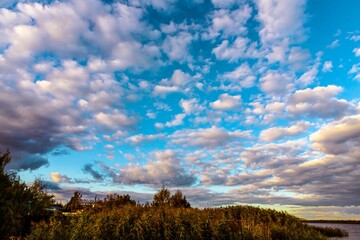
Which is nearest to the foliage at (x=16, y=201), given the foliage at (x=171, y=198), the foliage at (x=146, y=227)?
the foliage at (x=146, y=227)

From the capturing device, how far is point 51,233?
57.8 feet

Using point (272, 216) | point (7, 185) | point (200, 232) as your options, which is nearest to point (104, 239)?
point (200, 232)

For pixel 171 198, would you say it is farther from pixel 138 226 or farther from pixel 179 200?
pixel 138 226

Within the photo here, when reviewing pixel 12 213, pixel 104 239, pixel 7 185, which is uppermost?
pixel 7 185

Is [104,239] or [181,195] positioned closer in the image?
[104,239]

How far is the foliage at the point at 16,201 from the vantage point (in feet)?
75.8

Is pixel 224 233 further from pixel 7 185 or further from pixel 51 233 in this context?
pixel 7 185

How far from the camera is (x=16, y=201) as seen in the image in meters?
26.3

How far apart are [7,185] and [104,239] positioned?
1423cm

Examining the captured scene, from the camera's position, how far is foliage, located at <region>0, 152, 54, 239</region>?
23.1 m

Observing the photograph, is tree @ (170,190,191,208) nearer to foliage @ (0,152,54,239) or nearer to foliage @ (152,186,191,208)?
foliage @ (152,186,191,208)

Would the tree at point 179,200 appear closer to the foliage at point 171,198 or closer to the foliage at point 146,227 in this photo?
the foliage at point 171,198

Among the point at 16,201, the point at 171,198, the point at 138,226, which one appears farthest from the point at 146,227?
the point at 171,198

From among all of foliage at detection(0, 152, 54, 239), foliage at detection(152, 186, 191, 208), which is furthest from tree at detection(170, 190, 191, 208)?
foliage at detection(0, 152, 54, 239)
